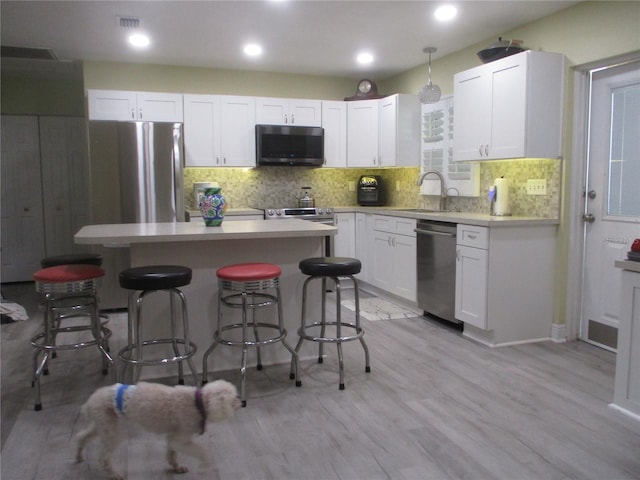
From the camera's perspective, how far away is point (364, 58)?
5285 millimetres

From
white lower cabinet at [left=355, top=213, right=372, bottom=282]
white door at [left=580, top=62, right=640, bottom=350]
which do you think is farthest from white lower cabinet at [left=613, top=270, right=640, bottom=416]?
white lower cabinet at [left=355, top=213, right=372, bottom=282]

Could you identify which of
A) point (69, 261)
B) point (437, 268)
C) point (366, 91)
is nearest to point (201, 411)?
point (69, 261)

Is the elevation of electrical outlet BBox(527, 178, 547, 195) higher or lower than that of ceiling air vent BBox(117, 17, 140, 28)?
lower

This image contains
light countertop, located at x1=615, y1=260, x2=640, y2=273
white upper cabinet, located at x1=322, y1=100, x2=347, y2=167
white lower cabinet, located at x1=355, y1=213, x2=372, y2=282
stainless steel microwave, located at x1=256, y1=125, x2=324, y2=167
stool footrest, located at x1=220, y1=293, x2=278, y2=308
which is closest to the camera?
light countertop, located at x1=615, y1=260, x2=640, y2=273

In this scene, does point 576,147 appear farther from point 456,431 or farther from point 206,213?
point 206,213

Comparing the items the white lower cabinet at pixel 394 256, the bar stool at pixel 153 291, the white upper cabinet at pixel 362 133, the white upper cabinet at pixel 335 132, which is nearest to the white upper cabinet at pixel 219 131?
the white upper cabinet at pixel 335 132

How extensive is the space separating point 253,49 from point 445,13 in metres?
1.88

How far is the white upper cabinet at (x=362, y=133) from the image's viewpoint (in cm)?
586

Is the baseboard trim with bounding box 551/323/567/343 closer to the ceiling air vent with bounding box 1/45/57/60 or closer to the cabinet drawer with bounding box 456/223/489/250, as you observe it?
the cabinet drawer with bounding box 456/223/489/250

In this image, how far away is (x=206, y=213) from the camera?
320 centimetres

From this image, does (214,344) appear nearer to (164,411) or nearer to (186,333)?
(186,333)

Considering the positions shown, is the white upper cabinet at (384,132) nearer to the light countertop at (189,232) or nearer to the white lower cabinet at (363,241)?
the white lower cabinet at (363,241)

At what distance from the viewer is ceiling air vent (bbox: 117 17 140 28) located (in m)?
3.97

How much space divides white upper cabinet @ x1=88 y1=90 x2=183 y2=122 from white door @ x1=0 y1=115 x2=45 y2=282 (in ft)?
6.24
